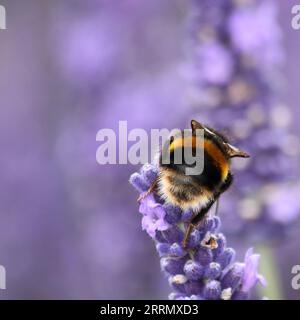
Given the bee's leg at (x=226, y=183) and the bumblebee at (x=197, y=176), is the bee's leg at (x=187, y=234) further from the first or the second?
the bee's leg at (x=226, y=183)

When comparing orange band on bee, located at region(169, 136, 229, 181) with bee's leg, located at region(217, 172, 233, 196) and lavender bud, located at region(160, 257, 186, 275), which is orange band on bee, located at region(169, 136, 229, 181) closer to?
bee's leg, located at region(217, 172, 233, 196)

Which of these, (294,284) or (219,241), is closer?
(219,241)

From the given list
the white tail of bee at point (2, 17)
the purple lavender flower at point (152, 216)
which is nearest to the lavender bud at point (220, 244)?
the purple lavender flower at point (152, 216)

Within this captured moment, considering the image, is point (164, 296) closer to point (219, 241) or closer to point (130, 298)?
point (130, 298)

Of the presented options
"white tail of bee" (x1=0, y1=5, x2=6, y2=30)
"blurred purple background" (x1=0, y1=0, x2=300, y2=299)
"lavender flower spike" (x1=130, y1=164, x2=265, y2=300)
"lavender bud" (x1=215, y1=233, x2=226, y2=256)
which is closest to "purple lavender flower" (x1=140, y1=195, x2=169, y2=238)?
"lavender flower spike" (x1=130, y1=164, x2=265, y2=300)

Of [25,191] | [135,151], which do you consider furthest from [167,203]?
[25,191]

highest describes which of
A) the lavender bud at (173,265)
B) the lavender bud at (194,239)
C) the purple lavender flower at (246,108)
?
the purple lavender flower at (246,108)
